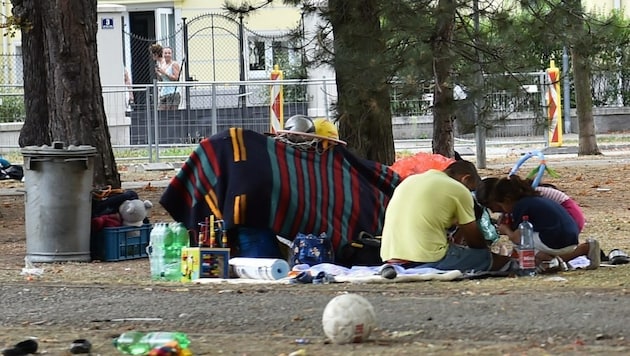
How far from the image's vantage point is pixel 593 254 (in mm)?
9539

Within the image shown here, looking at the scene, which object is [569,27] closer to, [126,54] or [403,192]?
[403,192]

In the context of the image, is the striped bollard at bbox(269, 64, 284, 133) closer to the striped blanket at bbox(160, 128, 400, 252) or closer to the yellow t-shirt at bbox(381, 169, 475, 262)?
the striped blanket at bbox(160, 128, 400, 252)

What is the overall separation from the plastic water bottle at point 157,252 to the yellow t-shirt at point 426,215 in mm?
1789

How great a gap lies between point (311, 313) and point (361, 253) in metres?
2.78

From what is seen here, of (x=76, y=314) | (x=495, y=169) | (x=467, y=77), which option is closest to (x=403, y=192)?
(x=76, y=314)

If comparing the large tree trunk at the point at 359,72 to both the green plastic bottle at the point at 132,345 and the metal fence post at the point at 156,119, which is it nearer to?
the green plastic bottle at the point at 132,345

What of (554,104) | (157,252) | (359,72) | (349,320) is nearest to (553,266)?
(157,252)

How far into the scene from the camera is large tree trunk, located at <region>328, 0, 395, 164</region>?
13.5m

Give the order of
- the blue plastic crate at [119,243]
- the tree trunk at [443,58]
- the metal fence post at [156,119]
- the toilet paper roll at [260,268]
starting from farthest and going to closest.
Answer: the metal fence post at [156,119] → the tree trunk at [443,58] → the blue plastic crate at [119,243] → the toilet paper roll at [260,268]

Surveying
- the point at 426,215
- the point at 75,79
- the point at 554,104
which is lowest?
the point at 426,215

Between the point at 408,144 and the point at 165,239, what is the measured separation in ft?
57.8

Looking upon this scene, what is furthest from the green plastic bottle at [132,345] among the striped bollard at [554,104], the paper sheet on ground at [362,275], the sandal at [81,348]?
the striped bollard at [554,104]

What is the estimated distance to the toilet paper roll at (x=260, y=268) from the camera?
950 cm

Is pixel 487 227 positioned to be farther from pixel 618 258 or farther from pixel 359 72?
pixel 359 72
